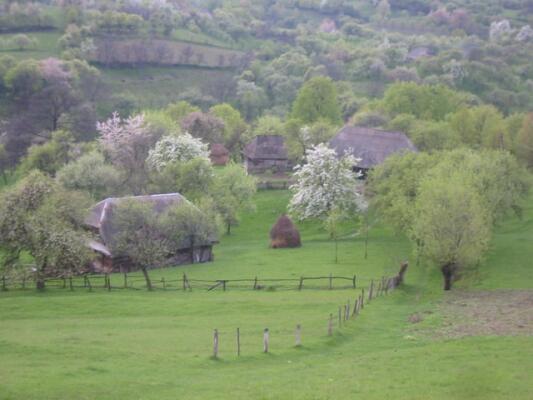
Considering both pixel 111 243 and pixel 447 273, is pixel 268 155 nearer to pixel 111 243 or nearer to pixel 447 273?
pixel 111 243

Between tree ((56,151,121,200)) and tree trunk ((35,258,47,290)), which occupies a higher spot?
tree ((56,151,121,200))

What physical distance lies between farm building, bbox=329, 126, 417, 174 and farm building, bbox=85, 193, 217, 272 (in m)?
22.9

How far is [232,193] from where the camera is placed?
236 ft

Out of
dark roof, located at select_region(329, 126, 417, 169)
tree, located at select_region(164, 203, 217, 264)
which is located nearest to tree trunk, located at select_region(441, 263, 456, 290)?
tree, located at select_region(164, 203, 217, 264)

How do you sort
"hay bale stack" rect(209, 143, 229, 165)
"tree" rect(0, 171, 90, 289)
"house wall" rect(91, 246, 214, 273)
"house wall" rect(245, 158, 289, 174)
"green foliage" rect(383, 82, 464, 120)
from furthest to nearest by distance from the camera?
"hay bale stack" rect(209, 143, 229, 165) → "green foliage" rect(383, 82, 464, 120) → "house wall" rect(245, 158, 289, 174) → "house wall" rect(91, 246, 214, 273) → "tree" rect(0, 171, 90, 289)

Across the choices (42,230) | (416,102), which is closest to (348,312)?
(42,230)

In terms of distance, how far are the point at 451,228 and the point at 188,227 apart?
2102cm

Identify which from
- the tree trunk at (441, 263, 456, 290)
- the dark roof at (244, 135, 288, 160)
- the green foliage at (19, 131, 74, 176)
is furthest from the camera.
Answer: the dark roof at (244, 135, 288, 160)

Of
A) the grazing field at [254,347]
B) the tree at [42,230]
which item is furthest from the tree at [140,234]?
the grazing field at [254,347]

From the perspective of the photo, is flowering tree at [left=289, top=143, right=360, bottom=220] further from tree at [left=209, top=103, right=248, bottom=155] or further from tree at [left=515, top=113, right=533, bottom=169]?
tree at [left=209, top=103, right=248, bottom=155]

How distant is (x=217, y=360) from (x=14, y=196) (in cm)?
2601

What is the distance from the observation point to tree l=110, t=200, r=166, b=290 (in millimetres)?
49750

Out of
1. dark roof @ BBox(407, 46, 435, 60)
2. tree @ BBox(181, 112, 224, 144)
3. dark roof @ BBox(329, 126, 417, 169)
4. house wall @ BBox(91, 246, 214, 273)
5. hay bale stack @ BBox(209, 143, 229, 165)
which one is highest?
dark roof @ BBox(407, 46, 435, 60)

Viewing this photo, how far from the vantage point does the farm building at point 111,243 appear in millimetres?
55344
